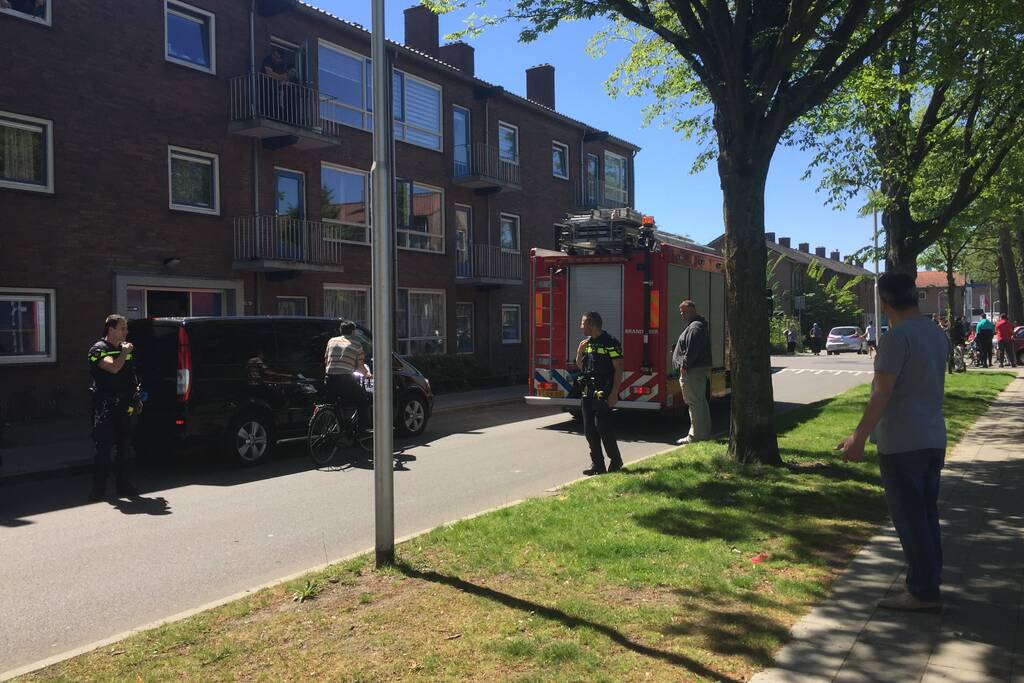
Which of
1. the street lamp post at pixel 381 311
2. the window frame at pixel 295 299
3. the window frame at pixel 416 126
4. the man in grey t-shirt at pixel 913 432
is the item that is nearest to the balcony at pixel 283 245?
the window frame at pixel 295 299

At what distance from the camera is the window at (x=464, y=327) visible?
25.0m

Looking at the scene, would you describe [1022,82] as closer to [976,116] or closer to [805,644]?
[976,116]

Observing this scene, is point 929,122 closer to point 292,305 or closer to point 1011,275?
point 292,305

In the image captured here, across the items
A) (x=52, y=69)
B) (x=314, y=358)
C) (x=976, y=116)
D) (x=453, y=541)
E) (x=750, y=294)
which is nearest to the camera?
(x=453, y=541)

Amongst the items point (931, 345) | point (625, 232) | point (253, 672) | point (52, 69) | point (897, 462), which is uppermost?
point (52, 69)

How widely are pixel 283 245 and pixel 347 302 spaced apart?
124 inches

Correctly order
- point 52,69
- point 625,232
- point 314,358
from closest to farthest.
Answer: point 314,358 → point 625,232 → point 52,69

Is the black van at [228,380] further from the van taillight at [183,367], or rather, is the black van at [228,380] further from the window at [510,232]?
the window at [510,232]

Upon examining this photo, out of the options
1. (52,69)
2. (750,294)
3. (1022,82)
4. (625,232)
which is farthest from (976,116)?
(52,69)

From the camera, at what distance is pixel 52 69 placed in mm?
14000

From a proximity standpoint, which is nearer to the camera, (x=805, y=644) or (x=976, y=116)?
(x=805, y=644)

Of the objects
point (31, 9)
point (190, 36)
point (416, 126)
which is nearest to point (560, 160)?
point (416, 126)

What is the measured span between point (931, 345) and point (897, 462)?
2.12ft

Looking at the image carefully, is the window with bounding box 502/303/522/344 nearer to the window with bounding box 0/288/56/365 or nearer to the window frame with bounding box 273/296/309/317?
the window frame with bounding box 273/296/309/317
